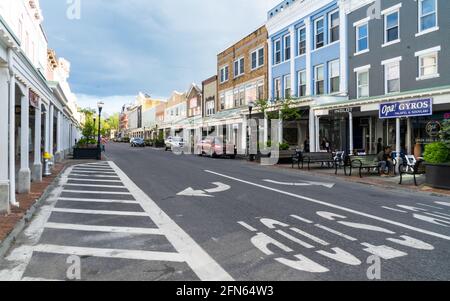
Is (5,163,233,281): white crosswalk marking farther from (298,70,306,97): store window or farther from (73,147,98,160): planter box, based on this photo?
(298,70,306,97): store window

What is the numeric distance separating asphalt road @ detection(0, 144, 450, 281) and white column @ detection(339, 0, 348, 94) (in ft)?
45.0

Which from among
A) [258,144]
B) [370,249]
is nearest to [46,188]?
[370,249]

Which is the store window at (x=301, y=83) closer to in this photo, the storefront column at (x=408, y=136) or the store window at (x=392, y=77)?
the store window at (x=392, y=77)

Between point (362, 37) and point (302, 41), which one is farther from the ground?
point (302, 41)

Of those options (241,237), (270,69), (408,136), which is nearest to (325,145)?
(408,136)

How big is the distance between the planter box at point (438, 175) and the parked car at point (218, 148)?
1859 centimetres

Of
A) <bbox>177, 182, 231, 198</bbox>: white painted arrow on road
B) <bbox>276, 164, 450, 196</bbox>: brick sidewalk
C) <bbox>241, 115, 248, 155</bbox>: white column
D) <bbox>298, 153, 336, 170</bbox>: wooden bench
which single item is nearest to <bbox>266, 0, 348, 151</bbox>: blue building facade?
<bbox>241, 115, 248, 155</bbox>: white column

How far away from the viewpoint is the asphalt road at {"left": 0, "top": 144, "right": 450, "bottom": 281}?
15.7ft

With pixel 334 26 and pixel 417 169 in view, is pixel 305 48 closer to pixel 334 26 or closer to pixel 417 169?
pixel 334 26

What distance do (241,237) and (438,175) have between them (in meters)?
8.97

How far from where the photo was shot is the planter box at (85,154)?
Answer: 26.6m

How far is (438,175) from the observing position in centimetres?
1246
